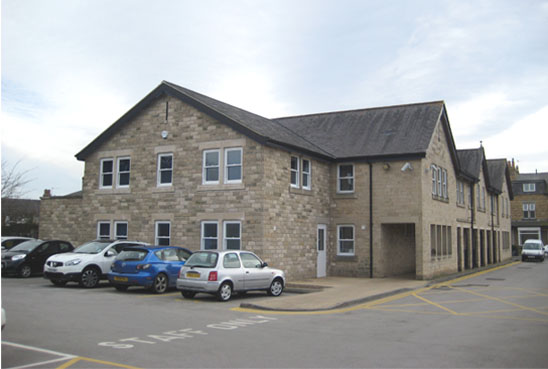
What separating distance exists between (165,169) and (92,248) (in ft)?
17.1

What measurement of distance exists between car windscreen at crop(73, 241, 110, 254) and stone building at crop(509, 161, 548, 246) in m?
55.6

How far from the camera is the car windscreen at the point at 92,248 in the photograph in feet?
61.7

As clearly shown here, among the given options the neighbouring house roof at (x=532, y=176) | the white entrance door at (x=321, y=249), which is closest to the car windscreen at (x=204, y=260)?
the white entrance door at (x=321, y=249)

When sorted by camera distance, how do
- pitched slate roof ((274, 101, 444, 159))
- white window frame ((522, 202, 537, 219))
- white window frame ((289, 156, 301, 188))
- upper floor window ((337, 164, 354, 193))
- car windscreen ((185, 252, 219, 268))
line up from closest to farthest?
car windscreen ((185, 252, 219, 268)) → white window frame ((289, 156, 301, 188)) → pitched slate roof ((274, 101, 444, 159)) → upper floor window ((337, 164, 354, 193)) → white window frame ((522, 202, 537, 219))

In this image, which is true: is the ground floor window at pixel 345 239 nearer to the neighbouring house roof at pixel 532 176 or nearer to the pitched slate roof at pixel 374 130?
the pitched slate roof at pixel 374 130

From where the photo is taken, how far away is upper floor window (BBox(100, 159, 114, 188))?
976 inches

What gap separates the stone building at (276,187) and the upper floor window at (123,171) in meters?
0.05

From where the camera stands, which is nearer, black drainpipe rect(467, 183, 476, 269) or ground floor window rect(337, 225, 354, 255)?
ground floor window rect(337, 225, 354, 255)

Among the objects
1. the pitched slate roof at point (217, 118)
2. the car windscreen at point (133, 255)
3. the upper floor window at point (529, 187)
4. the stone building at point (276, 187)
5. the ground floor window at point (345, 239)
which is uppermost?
the upper floor window at point (529, 187)

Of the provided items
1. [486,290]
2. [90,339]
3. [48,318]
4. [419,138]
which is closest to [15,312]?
[48,318]

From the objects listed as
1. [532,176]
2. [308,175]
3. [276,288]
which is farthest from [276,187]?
[532,176]

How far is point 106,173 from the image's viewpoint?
2488cm

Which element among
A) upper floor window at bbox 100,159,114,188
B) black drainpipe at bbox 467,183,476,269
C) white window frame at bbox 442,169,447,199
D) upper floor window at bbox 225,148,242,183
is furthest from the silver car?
black drainpipe at bbox 467,183,476,269

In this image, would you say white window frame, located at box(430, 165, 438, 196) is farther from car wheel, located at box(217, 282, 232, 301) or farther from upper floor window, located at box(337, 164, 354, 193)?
car wheel, located at box(217, 282, 232, 301)
